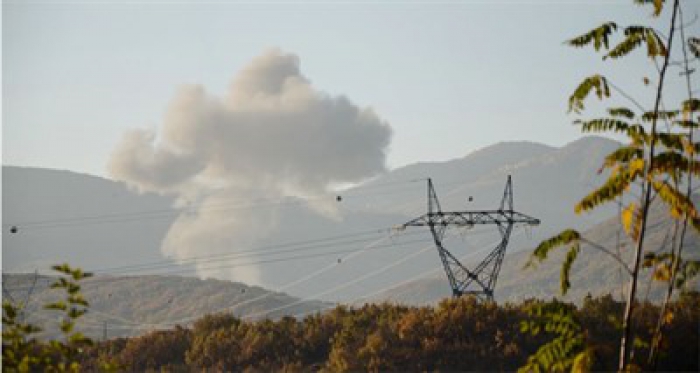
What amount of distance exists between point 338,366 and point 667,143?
53.0 ft

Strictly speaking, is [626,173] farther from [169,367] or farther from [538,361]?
[169,367]

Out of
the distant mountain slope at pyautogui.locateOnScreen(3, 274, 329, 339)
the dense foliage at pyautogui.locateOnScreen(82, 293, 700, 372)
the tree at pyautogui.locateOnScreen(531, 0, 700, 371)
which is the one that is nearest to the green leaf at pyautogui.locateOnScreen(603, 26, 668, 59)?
the tree at pyautogui.locateOnScreen(531, 0, 700, 371)

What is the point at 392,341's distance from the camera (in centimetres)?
2462

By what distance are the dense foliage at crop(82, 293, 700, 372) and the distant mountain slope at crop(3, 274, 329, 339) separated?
12564cm

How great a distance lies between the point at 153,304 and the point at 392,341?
6609 inches

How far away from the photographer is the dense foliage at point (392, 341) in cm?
2281

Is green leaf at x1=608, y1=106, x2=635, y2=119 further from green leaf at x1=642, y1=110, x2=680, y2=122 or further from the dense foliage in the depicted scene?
the dense foliage

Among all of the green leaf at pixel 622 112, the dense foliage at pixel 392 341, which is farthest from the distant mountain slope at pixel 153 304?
the green leaf at pixel 622 112

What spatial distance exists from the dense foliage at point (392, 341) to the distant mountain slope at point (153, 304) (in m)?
126

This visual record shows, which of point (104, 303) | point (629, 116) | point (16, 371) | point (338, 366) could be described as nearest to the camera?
point (16, 371)

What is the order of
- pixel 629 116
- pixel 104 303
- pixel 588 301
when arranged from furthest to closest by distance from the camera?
1. pixel 104 303
2. pixel 588 301
3. pixel 629 116

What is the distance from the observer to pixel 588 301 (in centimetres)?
2656

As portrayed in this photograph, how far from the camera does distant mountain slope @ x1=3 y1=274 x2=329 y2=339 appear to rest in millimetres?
161625

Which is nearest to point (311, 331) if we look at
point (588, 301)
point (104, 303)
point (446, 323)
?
point (446, 323)
